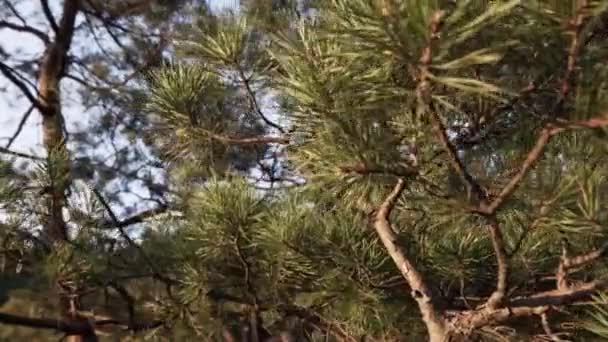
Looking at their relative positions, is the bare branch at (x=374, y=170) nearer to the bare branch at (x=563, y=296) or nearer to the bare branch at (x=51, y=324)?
the bare branch at (x=563, y=296)

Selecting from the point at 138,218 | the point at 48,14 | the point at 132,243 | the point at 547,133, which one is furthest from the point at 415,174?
the point at 48,14

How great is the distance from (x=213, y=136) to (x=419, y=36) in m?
0.49

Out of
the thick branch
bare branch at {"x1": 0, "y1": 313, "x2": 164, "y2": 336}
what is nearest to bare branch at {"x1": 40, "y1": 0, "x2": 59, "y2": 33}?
bare branch at {"x1": 0, "y1": 313, "x2": 164, "y2": 336}

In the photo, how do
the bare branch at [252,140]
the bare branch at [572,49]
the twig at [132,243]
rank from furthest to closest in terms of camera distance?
the twig at [132,243], the bare branch at [252,140], the bare branch at [572,49]

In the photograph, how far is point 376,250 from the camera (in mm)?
915

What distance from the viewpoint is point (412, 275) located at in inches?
30.9

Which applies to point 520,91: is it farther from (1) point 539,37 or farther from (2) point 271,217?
(2) point 271,217

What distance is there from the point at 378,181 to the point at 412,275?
0.36 ft

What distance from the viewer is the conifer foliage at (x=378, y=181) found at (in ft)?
2.01

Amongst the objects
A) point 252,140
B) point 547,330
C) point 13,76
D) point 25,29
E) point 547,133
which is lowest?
point 547,330

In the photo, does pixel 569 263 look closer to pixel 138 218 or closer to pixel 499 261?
pixel 499 261

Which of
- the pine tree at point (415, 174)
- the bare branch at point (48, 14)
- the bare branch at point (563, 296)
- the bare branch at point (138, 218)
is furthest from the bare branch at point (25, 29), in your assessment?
the bare branch at point (563, 296)

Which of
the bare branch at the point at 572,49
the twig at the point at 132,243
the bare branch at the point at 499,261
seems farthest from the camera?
the twig at the point at 132,243

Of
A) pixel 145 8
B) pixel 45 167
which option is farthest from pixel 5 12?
pixel 45 167
